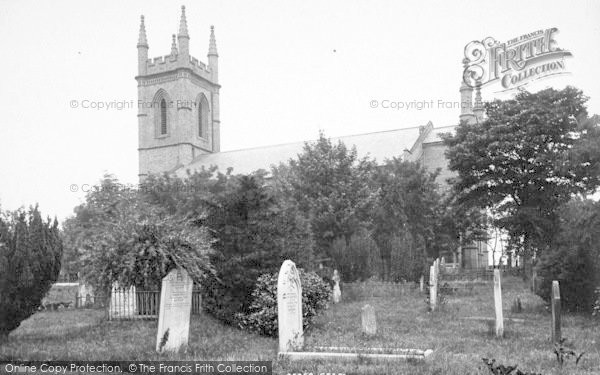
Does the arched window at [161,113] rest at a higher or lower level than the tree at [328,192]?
higher

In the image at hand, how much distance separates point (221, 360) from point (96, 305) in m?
18.5

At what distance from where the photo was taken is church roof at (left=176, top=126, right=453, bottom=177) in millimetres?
52688

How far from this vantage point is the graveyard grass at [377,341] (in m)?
10.6

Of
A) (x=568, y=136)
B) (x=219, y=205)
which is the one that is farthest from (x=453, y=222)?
(x=219, y=205)

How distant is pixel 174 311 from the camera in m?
12.9

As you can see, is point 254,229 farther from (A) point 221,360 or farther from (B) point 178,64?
(B) point 178,64

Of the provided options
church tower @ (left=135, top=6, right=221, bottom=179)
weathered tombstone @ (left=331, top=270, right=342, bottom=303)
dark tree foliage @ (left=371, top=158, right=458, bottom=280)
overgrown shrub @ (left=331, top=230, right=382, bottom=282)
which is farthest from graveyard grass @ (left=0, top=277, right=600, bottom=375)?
church tower @ (left=135, top=6, right=221, bottom=179)

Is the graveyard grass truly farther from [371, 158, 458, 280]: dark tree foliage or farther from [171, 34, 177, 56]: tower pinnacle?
[171, 34, 177, 56]: tower pinnacle

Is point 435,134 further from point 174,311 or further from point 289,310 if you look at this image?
point 174,311

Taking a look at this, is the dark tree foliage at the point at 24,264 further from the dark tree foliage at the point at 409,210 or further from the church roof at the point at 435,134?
the church roof at the point at 435,134

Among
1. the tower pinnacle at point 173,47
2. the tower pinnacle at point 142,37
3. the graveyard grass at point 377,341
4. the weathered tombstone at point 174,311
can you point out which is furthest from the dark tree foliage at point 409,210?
the tower pinnacle at point 142,37

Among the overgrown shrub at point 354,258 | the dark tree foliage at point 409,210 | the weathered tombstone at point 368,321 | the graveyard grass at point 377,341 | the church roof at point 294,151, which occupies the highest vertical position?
the church roof at point 294,151

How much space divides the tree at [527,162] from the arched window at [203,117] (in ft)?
129

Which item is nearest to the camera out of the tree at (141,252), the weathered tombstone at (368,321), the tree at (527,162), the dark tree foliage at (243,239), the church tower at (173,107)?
the tree at (141,252)
